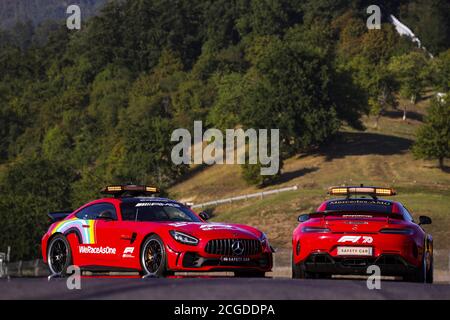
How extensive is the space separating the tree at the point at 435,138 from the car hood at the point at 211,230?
253 feet

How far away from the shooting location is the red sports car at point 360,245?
16.3m

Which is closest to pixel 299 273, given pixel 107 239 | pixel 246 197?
pixel 107 239

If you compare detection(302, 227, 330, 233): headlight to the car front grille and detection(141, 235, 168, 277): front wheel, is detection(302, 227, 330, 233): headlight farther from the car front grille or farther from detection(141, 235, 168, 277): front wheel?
detection(141, 235, 168, 277): front wheel

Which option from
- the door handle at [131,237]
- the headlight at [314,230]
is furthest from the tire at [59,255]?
the headlight at [314,230]

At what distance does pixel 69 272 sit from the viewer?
59.3 feet

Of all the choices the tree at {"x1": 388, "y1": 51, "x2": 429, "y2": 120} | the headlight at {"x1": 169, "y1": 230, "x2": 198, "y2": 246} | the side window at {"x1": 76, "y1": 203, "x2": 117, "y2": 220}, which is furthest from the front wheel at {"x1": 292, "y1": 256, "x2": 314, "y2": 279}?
the tree at {"x1": 388, "y1": 51, "x2": 429, "y2": 120}

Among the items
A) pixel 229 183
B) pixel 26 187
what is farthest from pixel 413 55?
pixel 26 187

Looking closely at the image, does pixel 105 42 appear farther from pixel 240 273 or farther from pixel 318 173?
pixel 240 273

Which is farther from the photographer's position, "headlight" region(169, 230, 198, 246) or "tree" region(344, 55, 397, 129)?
"tree" region(344, 55, 397, 129)

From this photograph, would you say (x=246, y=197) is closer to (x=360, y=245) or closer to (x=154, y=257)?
(x=154, y=257)

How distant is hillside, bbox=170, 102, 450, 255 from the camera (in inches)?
2832

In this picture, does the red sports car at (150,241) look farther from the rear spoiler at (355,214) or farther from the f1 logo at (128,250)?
the rear spoiler at (355,214)

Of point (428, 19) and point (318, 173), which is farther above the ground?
point (428, 19)

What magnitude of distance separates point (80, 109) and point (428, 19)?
52746mm
